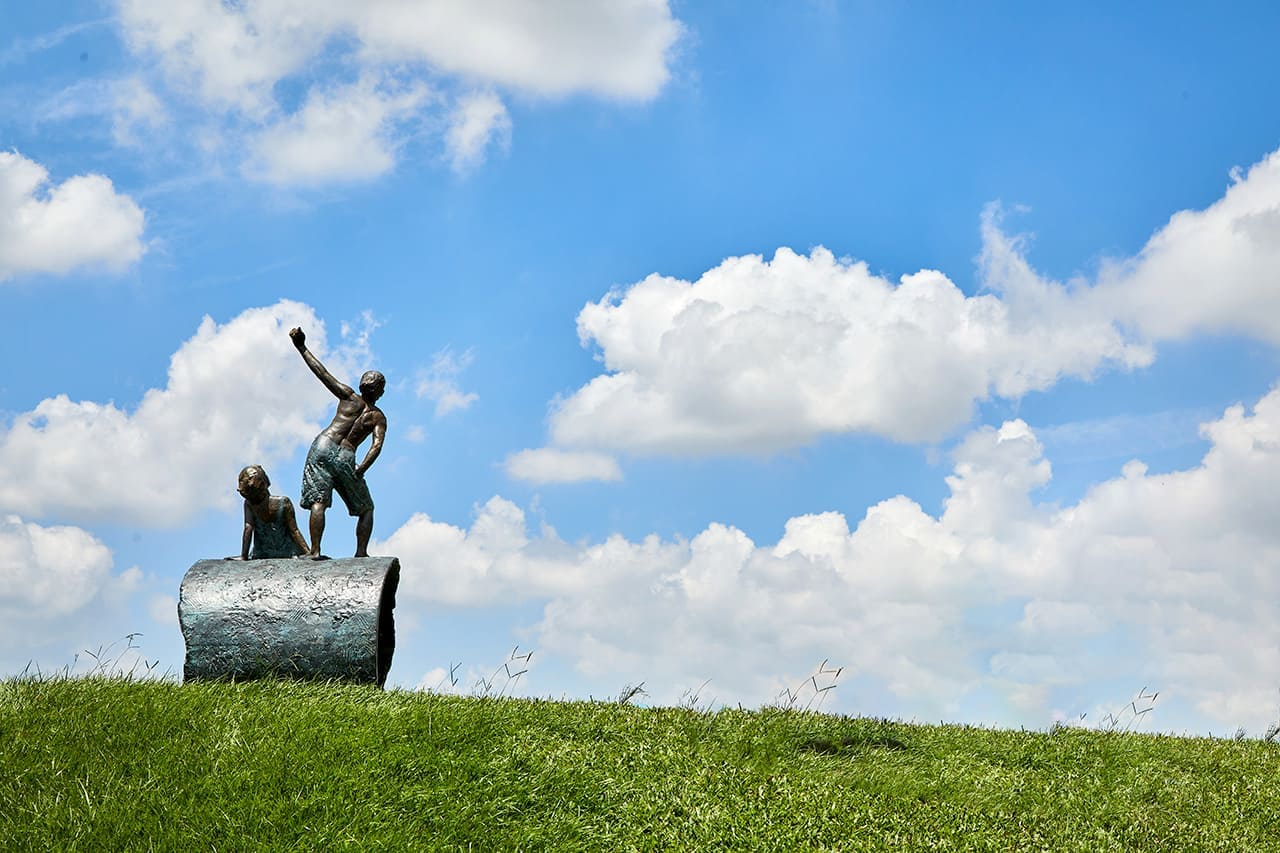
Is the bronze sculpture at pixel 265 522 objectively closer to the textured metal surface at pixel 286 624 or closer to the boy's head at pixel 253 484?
the boy's head at pixel 253 484

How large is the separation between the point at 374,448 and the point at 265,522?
135 cm

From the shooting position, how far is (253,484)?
11.9 meters

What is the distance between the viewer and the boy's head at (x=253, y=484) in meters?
12.0

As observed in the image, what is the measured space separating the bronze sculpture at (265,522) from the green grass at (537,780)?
7.94 ft

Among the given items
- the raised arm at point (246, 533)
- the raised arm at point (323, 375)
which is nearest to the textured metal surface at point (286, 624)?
the raised arm at point (246, 533)

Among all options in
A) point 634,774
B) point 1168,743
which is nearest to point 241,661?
point 634,774

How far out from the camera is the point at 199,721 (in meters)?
8.48

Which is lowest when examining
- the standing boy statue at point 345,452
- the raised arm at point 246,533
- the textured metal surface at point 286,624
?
the textured metal surface at point 286,624

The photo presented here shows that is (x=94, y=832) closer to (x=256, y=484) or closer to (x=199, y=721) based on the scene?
(x=199, y=721)

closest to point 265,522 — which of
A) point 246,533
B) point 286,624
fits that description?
point 246,533

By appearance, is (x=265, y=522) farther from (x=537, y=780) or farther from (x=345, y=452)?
(x=537, y=780)

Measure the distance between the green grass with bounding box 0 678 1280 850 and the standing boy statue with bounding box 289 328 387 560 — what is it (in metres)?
2.68

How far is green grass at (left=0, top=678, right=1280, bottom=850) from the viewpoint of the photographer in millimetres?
7125

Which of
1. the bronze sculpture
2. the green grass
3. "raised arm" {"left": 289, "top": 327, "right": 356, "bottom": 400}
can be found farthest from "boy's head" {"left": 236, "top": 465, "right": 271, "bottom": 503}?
the green grass
